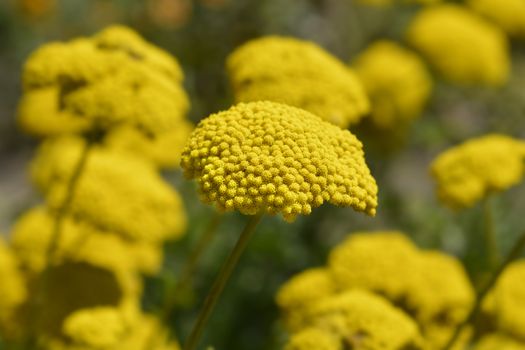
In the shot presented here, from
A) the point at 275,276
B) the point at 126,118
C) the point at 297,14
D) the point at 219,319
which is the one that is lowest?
the point at 126,118

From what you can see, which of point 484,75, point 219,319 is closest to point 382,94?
point 484,75

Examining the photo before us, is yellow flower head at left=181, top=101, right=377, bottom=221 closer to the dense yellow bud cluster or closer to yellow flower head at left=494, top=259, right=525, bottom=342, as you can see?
the dense yellow bud cluster

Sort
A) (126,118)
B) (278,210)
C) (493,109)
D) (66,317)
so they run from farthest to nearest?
(493,109)
(66,317)
(126,118)
(278,210)

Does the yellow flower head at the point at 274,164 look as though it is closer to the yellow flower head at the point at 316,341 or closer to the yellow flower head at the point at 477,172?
the yellow flower head at the point at 316,341

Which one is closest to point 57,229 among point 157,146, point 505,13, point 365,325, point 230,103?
point 365,325

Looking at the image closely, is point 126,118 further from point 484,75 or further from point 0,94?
point 0,94

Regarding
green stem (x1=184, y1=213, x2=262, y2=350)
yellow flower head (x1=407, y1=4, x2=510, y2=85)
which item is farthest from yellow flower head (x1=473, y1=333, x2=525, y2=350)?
yellow flower head (x1=407, y1=4, x2=510, y2=85)
